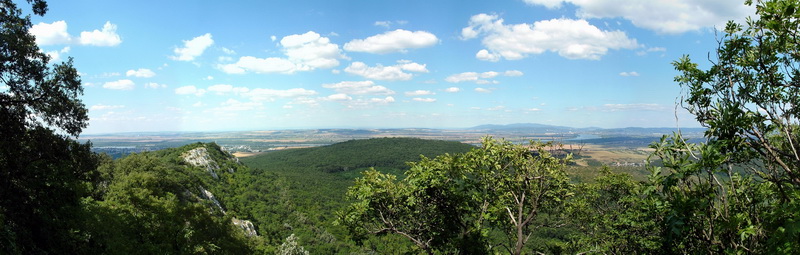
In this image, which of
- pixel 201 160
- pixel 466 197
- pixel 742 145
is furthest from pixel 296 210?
pixel 742 145

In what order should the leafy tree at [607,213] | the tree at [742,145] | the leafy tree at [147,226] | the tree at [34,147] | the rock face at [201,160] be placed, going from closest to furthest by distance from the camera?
the tree at [742,145]
the tree at [34,147]
the leafy tree at [607,213]
the leafy tree at [147,226]
the rock face at [201,160]

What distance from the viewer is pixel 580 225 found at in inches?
897

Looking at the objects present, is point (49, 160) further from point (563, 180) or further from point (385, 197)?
point (563, 180)

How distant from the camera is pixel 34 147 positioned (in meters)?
12.1

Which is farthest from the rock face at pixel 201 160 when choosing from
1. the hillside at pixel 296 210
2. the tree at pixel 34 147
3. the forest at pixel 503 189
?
the tree at pixel 34 147

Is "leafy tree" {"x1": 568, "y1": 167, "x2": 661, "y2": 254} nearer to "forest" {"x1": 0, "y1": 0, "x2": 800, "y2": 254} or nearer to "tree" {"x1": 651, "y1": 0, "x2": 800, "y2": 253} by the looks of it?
"forest" {"x1": 0, "y1": 0, "x2": 800, "y2": 254}

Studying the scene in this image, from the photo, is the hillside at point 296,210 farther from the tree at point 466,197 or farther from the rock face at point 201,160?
the tree at point 466,197

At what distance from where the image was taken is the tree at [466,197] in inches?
467

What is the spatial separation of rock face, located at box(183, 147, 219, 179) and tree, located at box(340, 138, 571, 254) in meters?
90.2

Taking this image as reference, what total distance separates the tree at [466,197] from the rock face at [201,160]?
296 ft

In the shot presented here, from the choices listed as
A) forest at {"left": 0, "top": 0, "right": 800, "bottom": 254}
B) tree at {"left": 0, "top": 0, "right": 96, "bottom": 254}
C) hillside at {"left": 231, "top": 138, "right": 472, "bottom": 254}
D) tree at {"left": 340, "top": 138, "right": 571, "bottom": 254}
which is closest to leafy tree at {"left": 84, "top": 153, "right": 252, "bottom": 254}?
forest at {"left": 0, "top": 0, "right": 800, "bottom": 254}

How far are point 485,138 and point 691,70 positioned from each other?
19.6 ft

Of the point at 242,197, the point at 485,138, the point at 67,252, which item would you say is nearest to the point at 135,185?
the point at 67,252

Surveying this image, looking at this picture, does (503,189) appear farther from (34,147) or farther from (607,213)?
(34,147)
